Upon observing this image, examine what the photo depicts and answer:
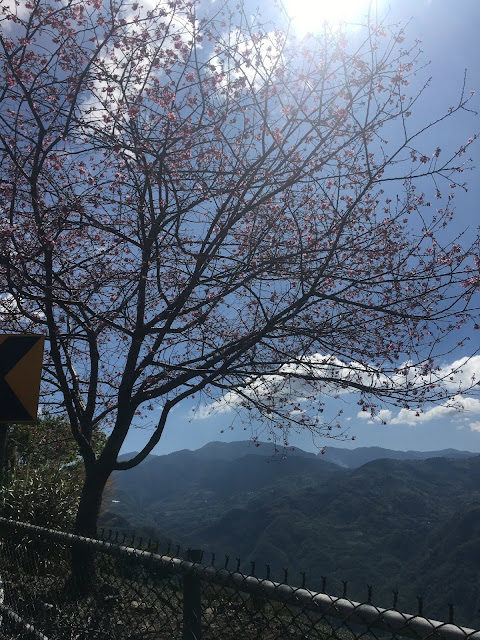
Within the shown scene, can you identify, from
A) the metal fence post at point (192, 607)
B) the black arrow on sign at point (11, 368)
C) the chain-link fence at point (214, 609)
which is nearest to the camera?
the chain-link fence at point (214, 609)

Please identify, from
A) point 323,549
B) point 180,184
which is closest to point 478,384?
point 180,184

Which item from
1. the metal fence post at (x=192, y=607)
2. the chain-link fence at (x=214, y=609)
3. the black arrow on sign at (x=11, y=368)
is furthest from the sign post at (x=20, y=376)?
the metal fence post at (x=192, y=607)

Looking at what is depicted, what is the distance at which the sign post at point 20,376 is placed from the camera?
168 inches

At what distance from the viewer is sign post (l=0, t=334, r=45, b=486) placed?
4262mm

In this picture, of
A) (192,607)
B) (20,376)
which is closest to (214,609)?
(192,607)

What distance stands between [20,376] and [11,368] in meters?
0.11

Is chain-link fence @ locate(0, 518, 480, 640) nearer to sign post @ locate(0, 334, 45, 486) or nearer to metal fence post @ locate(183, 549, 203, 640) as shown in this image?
metal fence post @ locate(183, 549, 203, 640)

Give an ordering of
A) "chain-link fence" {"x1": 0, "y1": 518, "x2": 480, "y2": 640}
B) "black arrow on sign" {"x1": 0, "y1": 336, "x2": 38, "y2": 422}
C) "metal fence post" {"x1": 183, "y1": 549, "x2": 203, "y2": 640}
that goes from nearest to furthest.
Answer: "chain-link fence" {"x1": 0, "y1": 518, "x2": 480, "y2": 640} → "metal fence post" {"x1": 183, "y1": 549, "x2": 203, "y2": 640} → "black arrow on sign" {"x1": 0, "y1": 336, "x2": 38, "y2": 422}

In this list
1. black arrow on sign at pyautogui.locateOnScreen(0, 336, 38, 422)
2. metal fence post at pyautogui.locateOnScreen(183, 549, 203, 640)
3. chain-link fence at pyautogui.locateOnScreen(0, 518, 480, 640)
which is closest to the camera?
chain-link fence at pyautogui.locateOnScreen(0, 518, 480, 640)

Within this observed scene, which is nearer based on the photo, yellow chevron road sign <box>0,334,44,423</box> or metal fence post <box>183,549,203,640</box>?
metal fence post <box>183,549,203,640</box>

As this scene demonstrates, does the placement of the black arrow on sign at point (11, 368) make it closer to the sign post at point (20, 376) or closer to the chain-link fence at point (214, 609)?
the sign post at point (20, 376)

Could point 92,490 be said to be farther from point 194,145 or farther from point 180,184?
point 194,145

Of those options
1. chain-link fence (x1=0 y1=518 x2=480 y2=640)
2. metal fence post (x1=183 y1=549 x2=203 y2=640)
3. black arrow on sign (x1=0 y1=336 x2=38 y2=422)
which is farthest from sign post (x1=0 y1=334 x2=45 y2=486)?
metal fence post (x1=183 y1=549 x2=203 y2=640)

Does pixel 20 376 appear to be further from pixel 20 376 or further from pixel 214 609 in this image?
pixel 214 609
